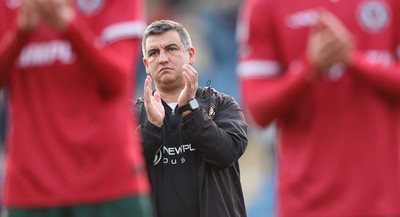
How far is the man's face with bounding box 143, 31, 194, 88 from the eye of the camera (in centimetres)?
716

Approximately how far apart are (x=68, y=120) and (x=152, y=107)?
6.92ft

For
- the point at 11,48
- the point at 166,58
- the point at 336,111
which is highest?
the point at 166,58

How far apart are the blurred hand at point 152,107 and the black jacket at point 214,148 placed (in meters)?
0.05

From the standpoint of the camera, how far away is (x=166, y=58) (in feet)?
23.5

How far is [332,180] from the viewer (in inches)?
182

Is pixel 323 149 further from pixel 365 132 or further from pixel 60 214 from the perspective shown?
pixel 60 214

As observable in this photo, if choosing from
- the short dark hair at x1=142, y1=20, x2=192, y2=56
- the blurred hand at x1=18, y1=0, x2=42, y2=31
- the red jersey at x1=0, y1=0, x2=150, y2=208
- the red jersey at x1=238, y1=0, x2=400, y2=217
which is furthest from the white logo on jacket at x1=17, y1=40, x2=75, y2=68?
the short dark hair at x1=142, y1=20, x2=192, y2=56

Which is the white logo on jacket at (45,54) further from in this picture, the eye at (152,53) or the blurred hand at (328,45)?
the eye at (152,53)

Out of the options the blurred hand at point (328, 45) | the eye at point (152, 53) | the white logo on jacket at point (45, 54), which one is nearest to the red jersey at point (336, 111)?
the blurred hand at point (328, 45)

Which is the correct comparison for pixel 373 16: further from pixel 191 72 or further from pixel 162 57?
pixel 162 57

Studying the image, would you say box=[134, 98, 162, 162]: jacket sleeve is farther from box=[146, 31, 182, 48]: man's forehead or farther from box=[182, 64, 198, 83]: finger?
box=[146, 31, 182, 48]: man's forehead

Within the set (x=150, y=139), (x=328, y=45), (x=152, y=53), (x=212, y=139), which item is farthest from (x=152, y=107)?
(x=328, y=45)

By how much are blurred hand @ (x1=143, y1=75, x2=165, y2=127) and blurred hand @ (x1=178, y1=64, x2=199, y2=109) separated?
0.14 m

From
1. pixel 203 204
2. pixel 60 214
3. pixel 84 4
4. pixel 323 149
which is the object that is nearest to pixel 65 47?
pixel 84 4
